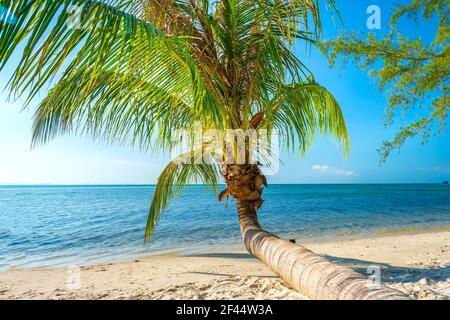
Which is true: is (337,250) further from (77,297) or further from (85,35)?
(85,35)

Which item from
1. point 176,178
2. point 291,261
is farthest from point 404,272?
point 176,178

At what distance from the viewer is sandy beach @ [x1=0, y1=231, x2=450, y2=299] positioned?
395 cm

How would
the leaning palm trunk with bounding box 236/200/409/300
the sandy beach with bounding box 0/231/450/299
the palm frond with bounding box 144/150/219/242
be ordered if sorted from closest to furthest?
the leaning palm trunk with bounding box 236/200/409/300
the sandy beach with bounding box 0/231/450/299
the palm frond with bounding box 144/150/219/242

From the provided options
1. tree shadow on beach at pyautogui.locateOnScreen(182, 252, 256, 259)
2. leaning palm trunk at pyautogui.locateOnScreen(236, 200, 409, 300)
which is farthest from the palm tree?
tree shadow on beach at pyautogui.locateOnScreen(182, 252, 256, 259)

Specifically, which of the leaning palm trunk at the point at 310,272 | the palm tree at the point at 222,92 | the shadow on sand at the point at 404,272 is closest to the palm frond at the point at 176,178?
the palm tree at the point at 222,92

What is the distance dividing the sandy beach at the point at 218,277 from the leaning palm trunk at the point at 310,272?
0.40 metres

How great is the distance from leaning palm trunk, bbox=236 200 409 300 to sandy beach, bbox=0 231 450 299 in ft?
1.32

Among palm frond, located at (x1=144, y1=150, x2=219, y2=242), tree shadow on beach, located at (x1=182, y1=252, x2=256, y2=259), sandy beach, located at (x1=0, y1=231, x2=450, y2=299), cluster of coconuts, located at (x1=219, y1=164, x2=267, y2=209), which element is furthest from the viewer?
tree shadow on beach, located at (x1=182, y1=252, x2=256, y2=259)

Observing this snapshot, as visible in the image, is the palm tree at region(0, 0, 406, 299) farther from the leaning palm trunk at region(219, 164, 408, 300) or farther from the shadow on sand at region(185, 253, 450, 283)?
the shadow on sand at region(185, 253, 450, 283)

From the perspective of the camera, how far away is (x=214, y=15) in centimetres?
430

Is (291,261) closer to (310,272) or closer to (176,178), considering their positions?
(310,272)

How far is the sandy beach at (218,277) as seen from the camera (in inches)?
155
